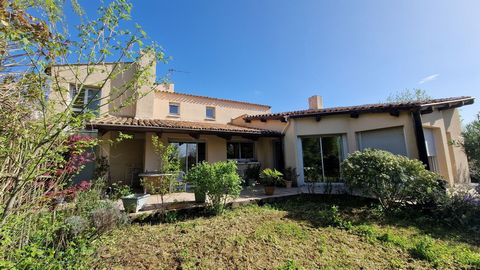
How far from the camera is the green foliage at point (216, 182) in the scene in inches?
292

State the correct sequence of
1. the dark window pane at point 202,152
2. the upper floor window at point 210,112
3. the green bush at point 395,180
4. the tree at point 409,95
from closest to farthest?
the green bush at point 395,180 < the dark window pane at point 202,152 < the upper floor window at point 210,112 < the tree at point 409,95

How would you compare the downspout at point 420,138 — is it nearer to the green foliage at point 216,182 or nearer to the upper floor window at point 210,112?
the green foliage at point 216,182

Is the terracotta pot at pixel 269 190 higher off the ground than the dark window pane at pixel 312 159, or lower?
lower

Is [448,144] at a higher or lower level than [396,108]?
lower

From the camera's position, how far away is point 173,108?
16.3m

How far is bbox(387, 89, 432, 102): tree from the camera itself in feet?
101

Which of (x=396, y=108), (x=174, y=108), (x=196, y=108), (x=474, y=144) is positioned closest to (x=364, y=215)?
(x=396, y=108)

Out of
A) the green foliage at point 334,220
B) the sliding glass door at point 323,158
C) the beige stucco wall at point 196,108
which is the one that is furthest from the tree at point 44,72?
the beige stucco wall at point 196,108

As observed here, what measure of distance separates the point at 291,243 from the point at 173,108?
44.6 ft

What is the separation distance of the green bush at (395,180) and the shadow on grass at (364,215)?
51 cm

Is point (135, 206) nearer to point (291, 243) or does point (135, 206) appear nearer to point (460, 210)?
point (291, 243)

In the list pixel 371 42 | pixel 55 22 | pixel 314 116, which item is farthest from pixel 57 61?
pixel 371 42

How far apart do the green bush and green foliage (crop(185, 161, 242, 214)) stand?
4.50 metres

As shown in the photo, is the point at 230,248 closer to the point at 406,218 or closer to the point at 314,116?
the point at 406,218
